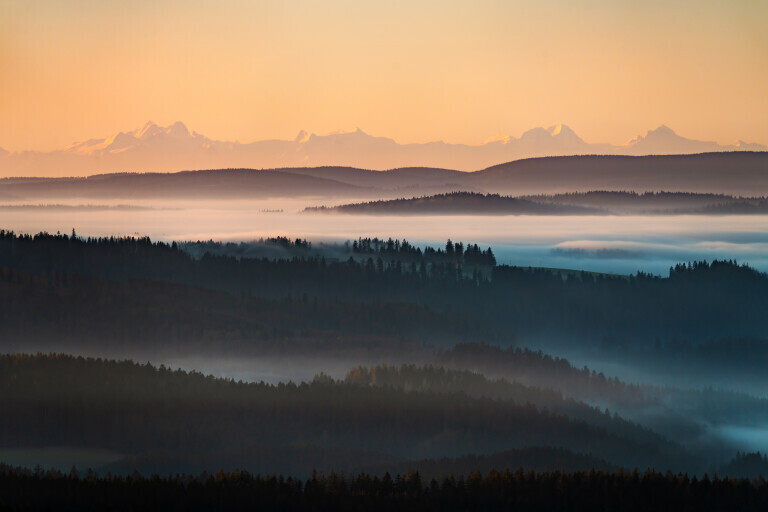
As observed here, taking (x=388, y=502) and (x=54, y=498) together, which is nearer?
(x=54, y=498)

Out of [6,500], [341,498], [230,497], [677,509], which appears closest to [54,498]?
[6,500]

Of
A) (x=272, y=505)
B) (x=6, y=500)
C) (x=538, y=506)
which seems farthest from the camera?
(x=538, y=506)

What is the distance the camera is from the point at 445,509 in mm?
190500

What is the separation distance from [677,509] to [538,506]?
27593 mm

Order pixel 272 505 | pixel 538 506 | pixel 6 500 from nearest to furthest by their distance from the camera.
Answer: pixel 6 500
pixel 272 505
pixel 538 506

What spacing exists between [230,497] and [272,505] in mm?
10656

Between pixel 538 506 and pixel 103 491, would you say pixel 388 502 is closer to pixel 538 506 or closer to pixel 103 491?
pixel 538 506

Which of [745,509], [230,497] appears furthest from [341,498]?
[745,509]

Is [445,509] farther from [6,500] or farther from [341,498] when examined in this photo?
[6,500]

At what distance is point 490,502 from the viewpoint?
197 m

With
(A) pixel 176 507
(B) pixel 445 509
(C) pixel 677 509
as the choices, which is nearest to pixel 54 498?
(A) pixel 176 507

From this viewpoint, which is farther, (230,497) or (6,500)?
(230,497)

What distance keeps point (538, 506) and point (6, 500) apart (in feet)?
327

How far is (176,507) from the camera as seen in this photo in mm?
174125
